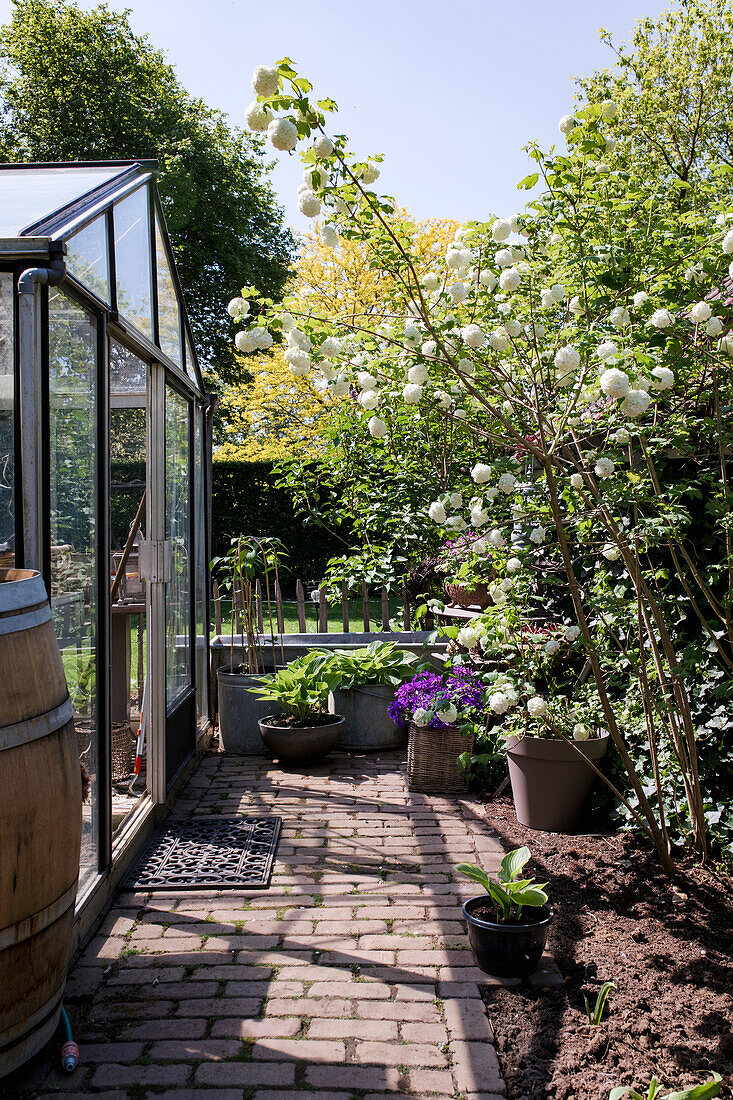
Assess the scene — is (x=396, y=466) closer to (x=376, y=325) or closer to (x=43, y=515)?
(x=376, y=325)

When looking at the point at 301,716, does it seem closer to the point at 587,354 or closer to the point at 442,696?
the point at 442,696

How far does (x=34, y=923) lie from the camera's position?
83.1 inches

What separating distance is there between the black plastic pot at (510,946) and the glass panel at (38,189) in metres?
2.73

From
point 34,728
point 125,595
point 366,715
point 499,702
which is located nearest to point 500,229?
point 499,702

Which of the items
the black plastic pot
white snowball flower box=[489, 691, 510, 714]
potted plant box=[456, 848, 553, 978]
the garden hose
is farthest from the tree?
the garden hose

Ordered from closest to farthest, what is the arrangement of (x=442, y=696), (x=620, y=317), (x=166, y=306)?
(x=620, y=317)
(x=442, y=696)
(x=166, y=306)

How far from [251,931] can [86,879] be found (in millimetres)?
656

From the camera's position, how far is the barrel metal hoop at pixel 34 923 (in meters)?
2.03

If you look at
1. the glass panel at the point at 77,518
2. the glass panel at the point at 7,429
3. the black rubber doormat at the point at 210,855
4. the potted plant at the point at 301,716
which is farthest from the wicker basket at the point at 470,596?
the glass panel at the point at 7,429

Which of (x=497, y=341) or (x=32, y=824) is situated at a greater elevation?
(x=497, y=341)

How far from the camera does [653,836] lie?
3367mm

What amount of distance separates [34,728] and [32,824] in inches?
9.4

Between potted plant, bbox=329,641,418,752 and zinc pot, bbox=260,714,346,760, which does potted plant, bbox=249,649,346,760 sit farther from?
potted plant, bbox=329,641,418,752

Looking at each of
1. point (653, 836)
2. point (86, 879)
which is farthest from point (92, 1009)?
point (653, 836)
